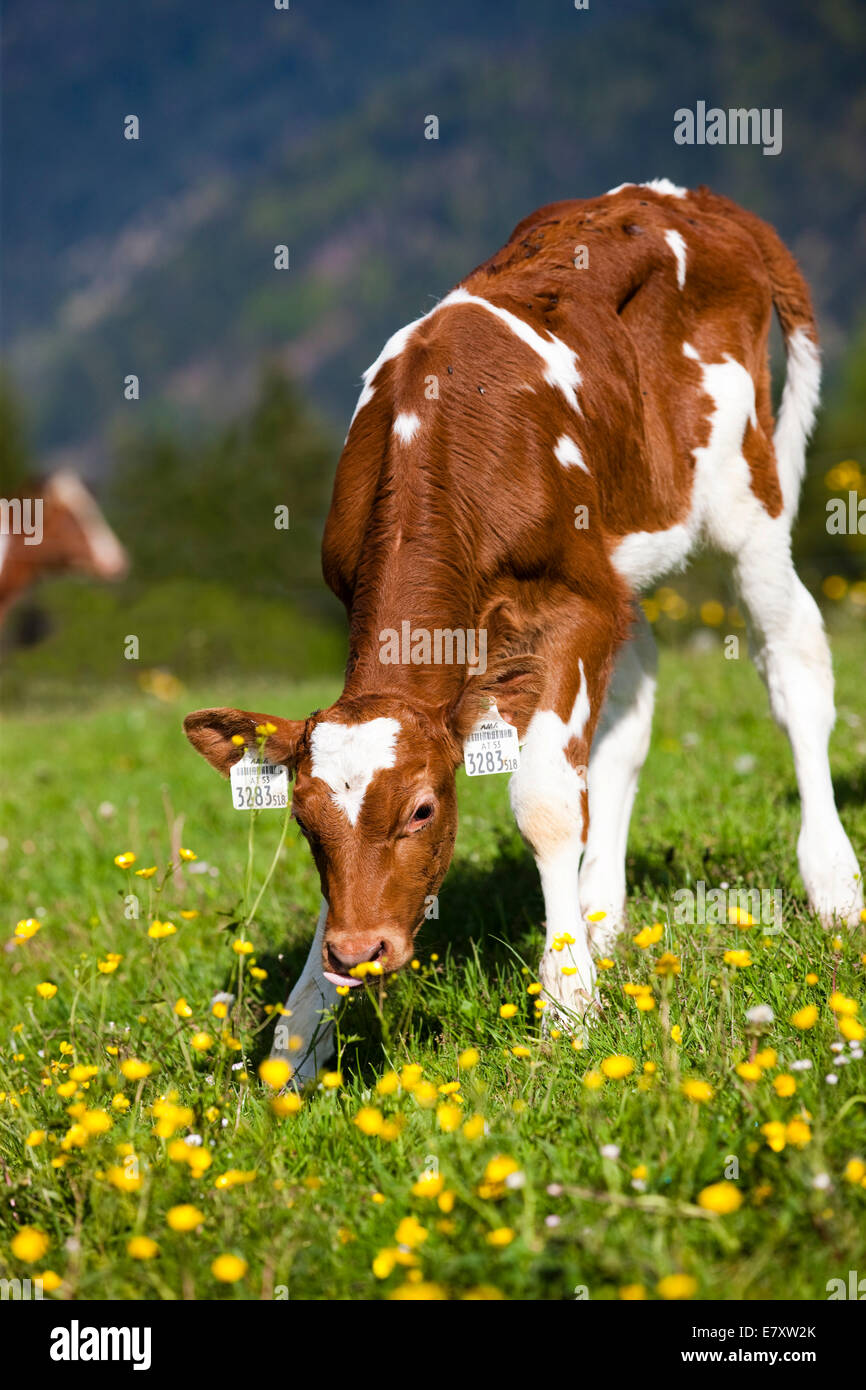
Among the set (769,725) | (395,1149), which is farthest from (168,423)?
(395,1149)

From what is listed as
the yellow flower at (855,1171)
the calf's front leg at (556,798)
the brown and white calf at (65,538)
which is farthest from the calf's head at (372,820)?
the brown and white calf at (65,538)

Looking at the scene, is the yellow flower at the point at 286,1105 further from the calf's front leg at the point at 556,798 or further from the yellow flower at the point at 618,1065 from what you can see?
the calf's front leg at the point at 556,798

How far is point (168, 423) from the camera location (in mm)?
62969

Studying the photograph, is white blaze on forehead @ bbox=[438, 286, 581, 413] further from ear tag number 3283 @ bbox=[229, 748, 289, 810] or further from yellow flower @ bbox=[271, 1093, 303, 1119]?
yellow flower @ bbox=[271, 1093, 303, 1119]

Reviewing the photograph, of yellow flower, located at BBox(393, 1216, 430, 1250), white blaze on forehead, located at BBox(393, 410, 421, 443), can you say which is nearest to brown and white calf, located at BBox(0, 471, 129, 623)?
white blaze on forehead, located at BBox(393, 410, 421, 443)

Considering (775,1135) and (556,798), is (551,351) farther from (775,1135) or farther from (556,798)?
(775,1135)

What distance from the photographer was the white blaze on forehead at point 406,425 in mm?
3867

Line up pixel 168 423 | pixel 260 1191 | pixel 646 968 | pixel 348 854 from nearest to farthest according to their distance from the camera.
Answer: pixel 260 1191 < pixel 348 854 < pixel 646 968 < pixel 168 423

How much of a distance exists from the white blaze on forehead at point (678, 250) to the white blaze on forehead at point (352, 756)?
246cm

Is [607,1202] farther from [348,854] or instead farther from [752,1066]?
[348,854]

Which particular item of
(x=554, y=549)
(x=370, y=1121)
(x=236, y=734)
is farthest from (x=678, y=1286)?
(x=554, y=549)

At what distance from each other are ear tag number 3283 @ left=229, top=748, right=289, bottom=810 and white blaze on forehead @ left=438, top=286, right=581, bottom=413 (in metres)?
1.62

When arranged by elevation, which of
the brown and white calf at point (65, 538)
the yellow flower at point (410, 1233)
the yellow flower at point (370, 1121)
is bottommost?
the yellow flower at point (410, 1233)

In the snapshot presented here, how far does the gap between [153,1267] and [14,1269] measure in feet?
1.46
